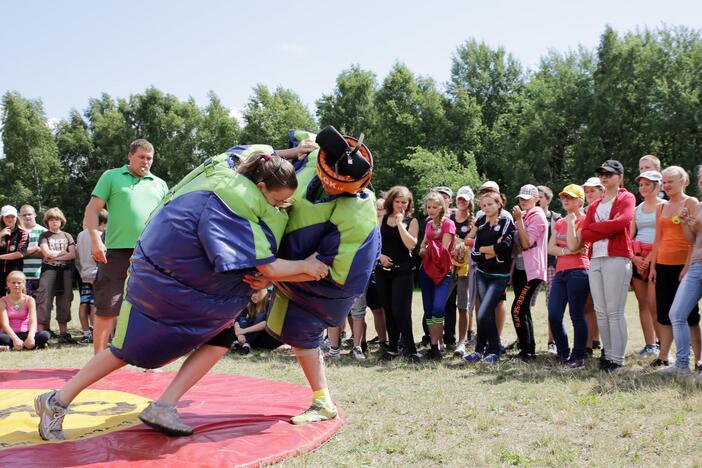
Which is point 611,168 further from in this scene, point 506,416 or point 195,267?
point 195,267

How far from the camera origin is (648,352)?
6.50 meters

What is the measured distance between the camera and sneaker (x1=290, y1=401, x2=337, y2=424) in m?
3.98

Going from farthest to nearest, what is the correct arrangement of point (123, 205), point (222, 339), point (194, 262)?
point (123, 205)
point (222, 339)
point (194, 262)

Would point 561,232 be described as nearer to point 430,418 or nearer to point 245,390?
point 430,418

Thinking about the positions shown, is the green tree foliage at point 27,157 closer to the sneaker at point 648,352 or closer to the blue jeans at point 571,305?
the blue jeans at point 571,305

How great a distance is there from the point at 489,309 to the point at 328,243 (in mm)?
3127

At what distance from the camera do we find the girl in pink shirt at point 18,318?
7.82m

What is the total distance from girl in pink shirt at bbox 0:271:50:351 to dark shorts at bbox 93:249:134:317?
9.50ft

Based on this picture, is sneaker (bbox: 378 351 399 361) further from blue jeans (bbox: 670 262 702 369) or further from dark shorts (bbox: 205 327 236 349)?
dark shorts (bbox: 205 327 236 349)

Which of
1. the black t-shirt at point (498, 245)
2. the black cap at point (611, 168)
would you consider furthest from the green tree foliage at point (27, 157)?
the black cap at point (611, 168)

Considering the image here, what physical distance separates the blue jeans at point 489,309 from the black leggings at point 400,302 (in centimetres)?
69

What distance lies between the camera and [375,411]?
453 centimetres

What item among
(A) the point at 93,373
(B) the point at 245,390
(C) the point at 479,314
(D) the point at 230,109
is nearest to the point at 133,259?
(A) the point at 93,373

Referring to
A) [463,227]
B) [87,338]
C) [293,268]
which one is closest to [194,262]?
[293,268]
